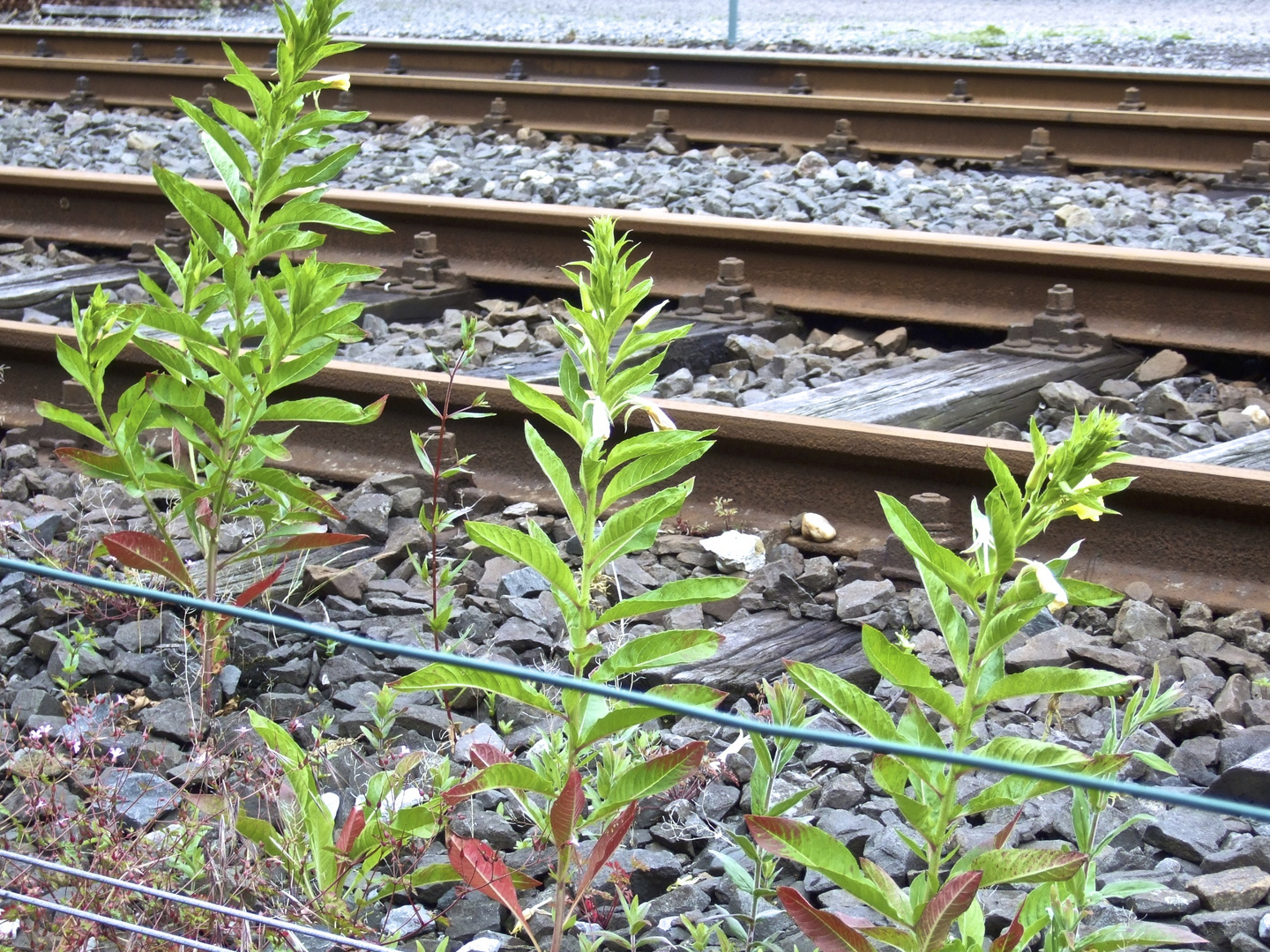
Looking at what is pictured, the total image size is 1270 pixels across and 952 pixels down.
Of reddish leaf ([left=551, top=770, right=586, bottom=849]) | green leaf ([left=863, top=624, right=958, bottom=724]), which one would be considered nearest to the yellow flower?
green leaf ([left=863, top=624, right=958, bottom=724])

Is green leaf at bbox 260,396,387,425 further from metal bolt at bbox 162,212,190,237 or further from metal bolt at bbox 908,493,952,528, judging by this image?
metal bolt at bbox 162,212,190,237

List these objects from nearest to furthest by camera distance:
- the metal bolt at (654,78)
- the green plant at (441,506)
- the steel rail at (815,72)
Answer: the green plant at (441,506) → the steel rail at (815,72) → the metal bolt at (654,78)

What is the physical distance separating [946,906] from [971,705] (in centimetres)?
27

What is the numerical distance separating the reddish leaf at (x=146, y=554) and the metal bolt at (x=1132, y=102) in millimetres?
7937

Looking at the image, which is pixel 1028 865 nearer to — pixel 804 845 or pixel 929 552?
pixel 804 845

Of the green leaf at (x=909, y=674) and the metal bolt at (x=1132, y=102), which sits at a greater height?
the metal bolt at (x=1132, y=102)

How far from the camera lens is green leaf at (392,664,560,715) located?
211 cm

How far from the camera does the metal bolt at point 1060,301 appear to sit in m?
5.02

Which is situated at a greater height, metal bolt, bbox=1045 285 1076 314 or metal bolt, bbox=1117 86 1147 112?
metal bolt, bbox=1117 86 1147 112

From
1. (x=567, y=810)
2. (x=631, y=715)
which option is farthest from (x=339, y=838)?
(x=631, y=715)

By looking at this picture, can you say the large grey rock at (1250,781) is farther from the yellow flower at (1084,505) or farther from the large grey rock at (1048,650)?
the yellow flower at (1084,505)

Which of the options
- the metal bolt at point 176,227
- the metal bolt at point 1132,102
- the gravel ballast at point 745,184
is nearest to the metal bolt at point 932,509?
the gravel ballast at point 745,184

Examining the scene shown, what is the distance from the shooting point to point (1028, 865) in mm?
1924

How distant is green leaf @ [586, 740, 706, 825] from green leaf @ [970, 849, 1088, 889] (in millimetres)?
438
